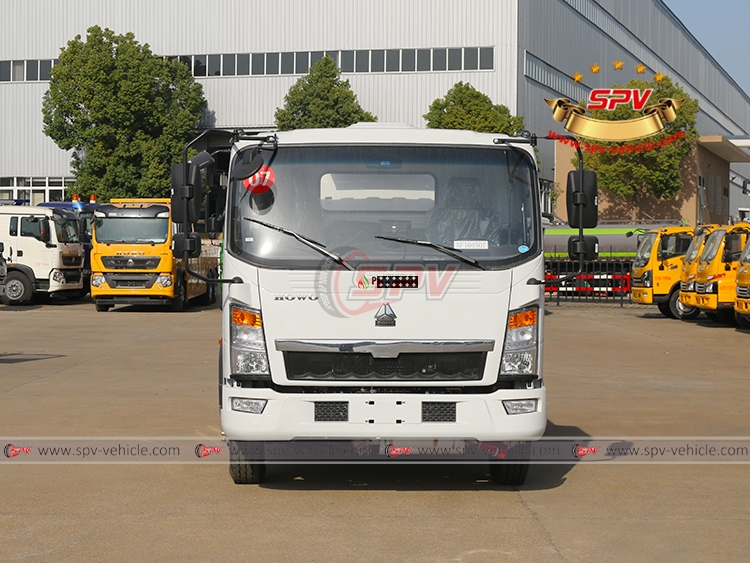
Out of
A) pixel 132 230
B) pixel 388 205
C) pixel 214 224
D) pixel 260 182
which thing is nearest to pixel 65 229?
pixel 132 230

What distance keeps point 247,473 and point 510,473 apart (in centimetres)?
178

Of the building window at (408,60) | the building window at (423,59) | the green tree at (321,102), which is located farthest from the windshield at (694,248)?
the building window at (408,60)

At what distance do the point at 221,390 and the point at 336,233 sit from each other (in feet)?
4.27

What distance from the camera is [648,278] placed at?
91.7ft

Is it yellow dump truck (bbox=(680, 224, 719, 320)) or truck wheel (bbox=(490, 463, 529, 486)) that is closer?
truck wheel (bbox=(490, 463, 529, 486))

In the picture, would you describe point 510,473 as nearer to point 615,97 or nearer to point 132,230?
point 132,230

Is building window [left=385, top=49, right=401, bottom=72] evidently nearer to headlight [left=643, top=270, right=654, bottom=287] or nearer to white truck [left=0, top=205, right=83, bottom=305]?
white truck [left=0, top=205, right=83, bottom=305]

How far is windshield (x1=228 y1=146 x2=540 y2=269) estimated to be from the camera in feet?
23.7

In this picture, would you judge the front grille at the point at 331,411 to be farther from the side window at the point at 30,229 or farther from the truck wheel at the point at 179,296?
the side window at the point at 30,229

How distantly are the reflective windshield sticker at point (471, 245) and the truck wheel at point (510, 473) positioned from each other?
150cm

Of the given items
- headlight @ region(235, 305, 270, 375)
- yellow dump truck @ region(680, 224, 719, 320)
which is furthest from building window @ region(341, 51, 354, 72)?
headlight @ region(235, 305, 270, 375)

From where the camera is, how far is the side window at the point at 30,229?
2923cm

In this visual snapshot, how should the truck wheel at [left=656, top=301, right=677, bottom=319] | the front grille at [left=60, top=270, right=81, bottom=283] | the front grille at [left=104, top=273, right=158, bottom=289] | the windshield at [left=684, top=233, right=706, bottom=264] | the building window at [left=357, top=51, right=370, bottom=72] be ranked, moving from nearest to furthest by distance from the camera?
the windshield at [left=684, top=233, right=706, bottom=264] → the front grille at [left=104, top=273, right=158, bottom=289] → the truck wheel at [left=656, top=301, right=677, bottom=319] → the front grille at [left=60, top=270, right=81, bottom=283] → the building window at [left=357, top=51, right=370, bottom=72]

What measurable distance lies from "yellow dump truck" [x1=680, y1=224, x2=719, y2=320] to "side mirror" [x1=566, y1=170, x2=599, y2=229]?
58.6ft
